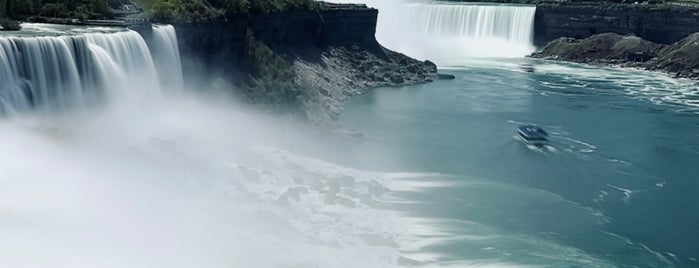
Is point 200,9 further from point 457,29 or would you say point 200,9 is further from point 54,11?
point 457,29

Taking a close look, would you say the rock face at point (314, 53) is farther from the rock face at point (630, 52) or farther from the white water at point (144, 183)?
the rock face at point (630, 52)

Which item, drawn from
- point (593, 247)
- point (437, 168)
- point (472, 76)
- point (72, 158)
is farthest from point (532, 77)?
point (72, 158)

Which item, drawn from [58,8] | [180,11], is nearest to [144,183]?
[58,8]

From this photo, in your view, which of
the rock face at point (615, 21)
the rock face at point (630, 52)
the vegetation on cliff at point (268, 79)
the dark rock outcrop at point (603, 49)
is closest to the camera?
the vegetation on cliff at point (268, 79)

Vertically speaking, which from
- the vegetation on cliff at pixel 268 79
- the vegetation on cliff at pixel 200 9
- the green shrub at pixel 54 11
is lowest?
the vegetation on cliff at pixel 268 79

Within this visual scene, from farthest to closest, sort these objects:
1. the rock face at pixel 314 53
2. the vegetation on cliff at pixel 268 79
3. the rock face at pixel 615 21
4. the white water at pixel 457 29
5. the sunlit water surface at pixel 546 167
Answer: the white water at pixel 457 29
the rock face at pixel 615 21
the vegetation on cliff at pixel 268 79
the rock face at pixel 314 53
the sunlit water surface at pixel 546 167

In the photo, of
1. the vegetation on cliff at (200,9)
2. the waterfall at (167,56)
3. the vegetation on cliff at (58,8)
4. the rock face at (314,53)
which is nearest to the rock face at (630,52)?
the rock face at (314,53)
